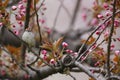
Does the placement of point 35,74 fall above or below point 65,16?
above

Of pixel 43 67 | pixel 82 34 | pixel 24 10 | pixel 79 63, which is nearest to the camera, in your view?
pixel 79 63

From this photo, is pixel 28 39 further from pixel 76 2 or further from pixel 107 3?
pixel 76 2

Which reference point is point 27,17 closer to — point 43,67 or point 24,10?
point 24,10

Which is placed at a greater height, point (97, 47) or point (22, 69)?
point (97, 47)

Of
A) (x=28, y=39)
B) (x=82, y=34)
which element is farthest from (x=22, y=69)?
(x=82, y=34)

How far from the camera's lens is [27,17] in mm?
2010

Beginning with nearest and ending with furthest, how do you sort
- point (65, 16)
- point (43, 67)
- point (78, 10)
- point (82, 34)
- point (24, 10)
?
point (24, 10) < point (43, 67) < point (82, 34) < point (78, 10) < point (65, 16)

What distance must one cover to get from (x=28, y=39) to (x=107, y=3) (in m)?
0.36

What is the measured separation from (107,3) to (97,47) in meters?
0.19

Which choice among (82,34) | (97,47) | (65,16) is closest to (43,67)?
(97,47)

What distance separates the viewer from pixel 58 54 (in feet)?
5.81

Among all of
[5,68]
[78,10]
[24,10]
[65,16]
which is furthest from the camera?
[65,16]

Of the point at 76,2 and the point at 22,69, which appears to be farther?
the point at 76,2

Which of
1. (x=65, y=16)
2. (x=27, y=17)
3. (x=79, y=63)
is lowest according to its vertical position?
(x=65, y=16)
